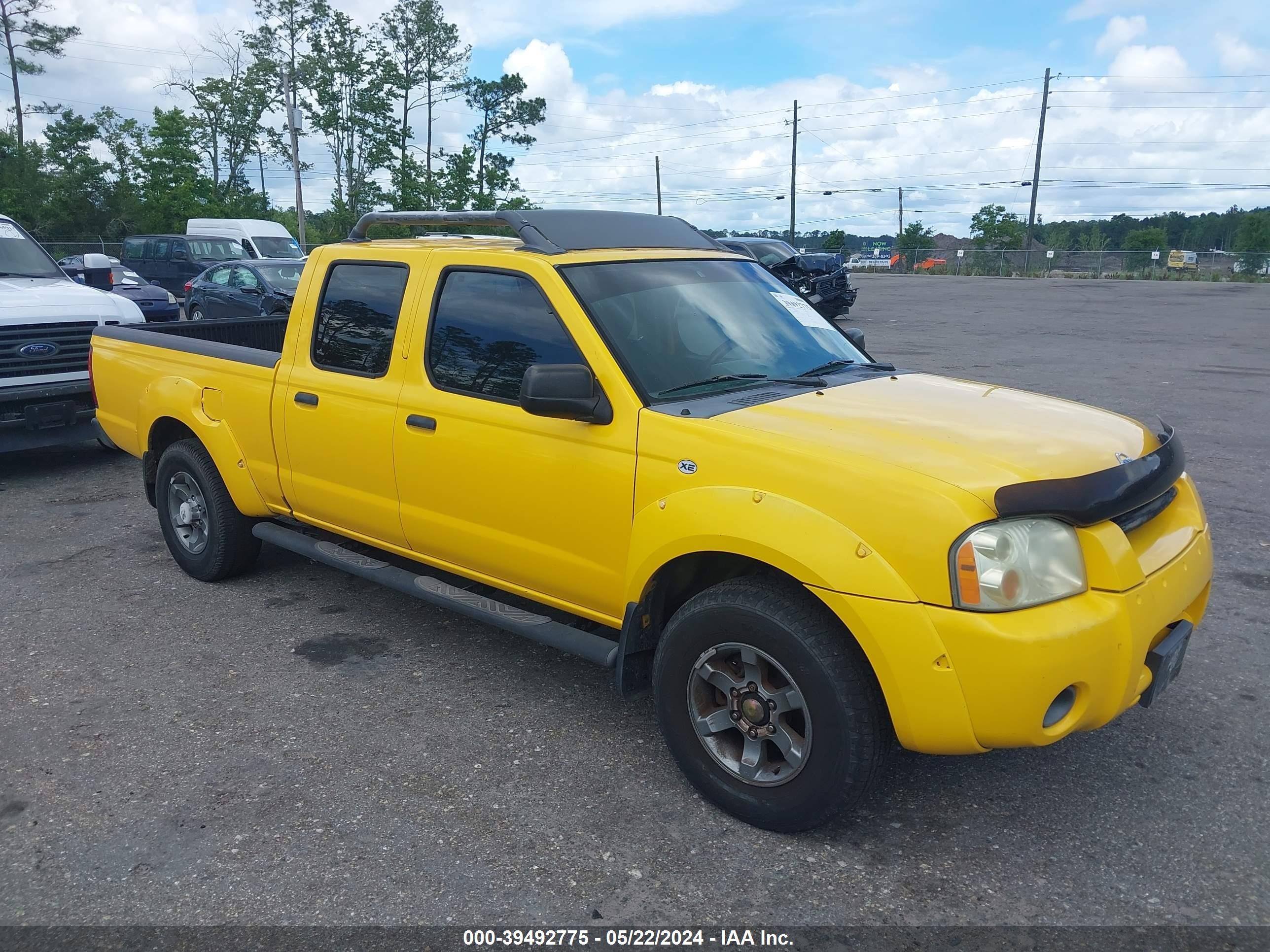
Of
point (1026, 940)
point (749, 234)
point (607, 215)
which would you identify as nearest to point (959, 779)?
point (1026, 940)

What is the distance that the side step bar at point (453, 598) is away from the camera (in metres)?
3.59

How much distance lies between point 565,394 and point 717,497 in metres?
0.63

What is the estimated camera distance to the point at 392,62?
5350cm

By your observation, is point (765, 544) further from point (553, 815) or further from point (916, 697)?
point (553, 815)

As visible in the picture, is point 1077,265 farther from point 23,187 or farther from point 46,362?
point 46,362

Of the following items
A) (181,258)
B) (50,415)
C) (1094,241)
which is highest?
(1094,241)

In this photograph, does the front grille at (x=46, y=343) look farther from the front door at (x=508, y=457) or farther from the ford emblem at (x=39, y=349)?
the front door at (x=508, y=457)

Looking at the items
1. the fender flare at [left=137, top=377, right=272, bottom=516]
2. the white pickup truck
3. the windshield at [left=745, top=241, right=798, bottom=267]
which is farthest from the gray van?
the fender flare at [left=137, top=377, right=272, bottom=516]

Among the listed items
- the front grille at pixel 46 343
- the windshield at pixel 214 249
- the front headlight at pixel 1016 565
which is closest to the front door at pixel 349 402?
the front headlight at pixel 1016 565

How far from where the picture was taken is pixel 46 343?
7902 millimetres

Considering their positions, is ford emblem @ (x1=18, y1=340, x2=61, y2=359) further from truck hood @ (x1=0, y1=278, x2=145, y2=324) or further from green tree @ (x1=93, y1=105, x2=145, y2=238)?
green tree @ (x1=93, y1=105, x2=145, y2=238)

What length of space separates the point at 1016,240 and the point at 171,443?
75460mm

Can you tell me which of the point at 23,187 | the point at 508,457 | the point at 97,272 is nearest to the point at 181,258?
the point at 97,272

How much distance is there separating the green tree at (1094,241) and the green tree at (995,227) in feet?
16.7
